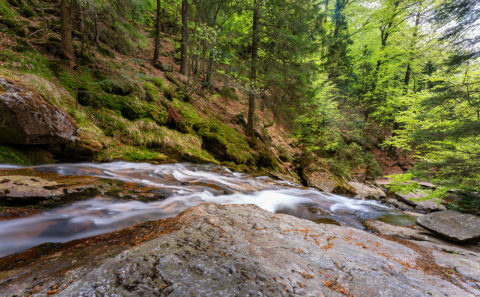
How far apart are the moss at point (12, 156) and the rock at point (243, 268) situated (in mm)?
3518

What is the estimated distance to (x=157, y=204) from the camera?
11.9ft

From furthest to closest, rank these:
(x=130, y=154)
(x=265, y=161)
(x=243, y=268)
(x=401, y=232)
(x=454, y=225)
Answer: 1. (x=265, y=161)
2. (x=130, y=154)
3. (x=401, y=232)
4. (x=454, y=225)
5. (x=243, y=268)

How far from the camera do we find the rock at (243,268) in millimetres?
1256

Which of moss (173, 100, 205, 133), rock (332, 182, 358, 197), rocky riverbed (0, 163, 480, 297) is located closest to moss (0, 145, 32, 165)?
rocky riverbed (0, 163, 480, 297)

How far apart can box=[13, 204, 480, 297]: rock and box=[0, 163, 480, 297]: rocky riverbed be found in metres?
0.01

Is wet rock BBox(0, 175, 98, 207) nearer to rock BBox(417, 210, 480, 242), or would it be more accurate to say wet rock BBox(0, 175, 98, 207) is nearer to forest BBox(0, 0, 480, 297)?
forest BBox(0, 0, 480, 297)

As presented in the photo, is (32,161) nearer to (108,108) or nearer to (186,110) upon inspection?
(108,108)

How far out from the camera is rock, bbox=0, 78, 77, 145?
3633 mm

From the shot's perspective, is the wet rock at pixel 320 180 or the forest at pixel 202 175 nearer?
the forest at pixel 202 175

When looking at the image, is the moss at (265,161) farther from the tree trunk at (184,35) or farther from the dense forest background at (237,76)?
the tree trunk at (184,35)

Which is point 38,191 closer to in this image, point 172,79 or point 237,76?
point 172,79

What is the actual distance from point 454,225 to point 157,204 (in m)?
7.62

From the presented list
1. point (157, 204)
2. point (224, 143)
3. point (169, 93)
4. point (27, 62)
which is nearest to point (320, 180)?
point (224, 143)

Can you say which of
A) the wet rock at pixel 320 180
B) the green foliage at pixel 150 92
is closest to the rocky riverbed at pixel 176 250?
the green foliage at pixel 150 92
